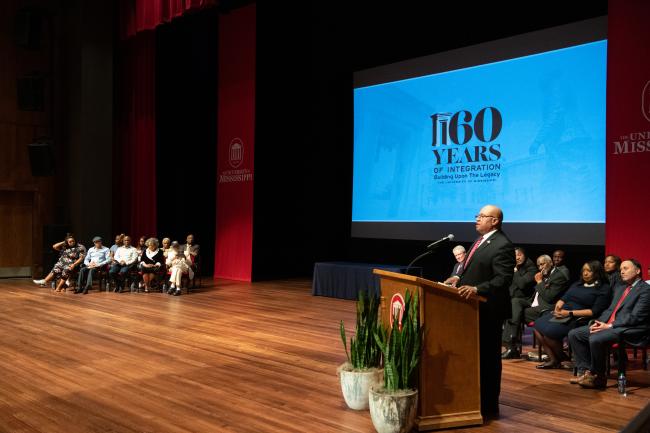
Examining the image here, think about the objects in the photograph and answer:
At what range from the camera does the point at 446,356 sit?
378 cm

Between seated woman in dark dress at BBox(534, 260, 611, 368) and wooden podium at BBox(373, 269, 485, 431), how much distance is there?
1.87 metres

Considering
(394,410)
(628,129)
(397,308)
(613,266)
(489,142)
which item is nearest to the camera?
(394,410)

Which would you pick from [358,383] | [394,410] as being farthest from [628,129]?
[394,410]

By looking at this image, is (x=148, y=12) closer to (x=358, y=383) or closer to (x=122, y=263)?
(x=122, y=263)

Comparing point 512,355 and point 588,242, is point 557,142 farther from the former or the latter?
point 512,355

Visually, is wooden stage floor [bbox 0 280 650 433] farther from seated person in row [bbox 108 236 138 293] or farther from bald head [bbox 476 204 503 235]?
seated person in row [bbox 108 236 138 293]

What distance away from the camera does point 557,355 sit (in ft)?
18.3

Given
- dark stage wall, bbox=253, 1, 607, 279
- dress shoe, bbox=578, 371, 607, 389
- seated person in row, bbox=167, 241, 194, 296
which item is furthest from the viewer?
dark stage wall, bbox=253, 1, 607, 279

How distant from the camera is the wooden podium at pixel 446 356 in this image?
3.71 metres

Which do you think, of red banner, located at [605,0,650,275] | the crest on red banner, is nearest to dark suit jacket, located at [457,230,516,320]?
red banner, located at [605,0,650,275]

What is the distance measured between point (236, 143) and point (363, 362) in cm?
888

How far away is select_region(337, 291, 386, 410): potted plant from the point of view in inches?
159

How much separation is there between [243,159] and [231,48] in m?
2.16

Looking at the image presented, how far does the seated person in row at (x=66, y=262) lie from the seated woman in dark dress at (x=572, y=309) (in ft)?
26.2
